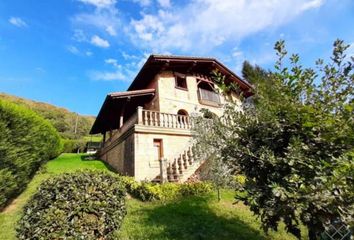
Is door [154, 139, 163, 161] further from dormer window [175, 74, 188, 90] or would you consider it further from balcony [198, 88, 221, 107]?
balcony [198, 88, 221, 107]

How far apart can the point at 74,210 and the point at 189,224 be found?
3738 mm

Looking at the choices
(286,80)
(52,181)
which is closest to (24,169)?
(52,181)

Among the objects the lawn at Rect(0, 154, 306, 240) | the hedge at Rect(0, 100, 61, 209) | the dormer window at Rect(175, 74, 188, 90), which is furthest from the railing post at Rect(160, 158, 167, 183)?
the dormer window at Rect(175, 74, 188, 90)

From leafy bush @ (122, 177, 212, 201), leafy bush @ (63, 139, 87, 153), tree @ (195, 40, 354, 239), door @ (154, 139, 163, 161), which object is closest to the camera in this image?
tree @ (195, 40, 354, 239)

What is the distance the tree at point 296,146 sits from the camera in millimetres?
4137

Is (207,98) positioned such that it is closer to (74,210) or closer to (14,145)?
(14,145)

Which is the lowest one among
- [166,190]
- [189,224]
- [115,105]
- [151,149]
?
[189,224]

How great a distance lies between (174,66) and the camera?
2091 cm

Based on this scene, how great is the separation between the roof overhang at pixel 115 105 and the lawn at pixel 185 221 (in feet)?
25.2

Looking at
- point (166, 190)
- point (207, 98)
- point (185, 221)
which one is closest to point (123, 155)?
point (166, 190)

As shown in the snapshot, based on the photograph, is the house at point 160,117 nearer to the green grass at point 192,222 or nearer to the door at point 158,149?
the door at point 158,149

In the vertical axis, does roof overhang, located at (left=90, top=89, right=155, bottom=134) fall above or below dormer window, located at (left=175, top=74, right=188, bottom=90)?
below

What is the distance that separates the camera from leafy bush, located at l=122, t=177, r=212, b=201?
10.5 metres

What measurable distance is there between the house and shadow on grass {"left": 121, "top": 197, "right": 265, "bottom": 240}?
344 centimetres
